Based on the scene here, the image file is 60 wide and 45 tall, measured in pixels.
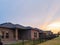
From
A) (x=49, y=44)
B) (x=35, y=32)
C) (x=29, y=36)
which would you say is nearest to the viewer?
(x=49, y=44)

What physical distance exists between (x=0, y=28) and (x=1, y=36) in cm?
185

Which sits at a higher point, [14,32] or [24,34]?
[14,32]

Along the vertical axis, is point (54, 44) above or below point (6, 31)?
below

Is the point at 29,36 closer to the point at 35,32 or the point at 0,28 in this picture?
the point at 35,32

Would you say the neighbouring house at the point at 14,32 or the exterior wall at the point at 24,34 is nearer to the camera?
the neighbouring house at the point at 14,32

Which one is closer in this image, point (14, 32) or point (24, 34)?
point (14, 32)

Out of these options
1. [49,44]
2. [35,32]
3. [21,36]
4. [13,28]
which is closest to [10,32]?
[13,28]

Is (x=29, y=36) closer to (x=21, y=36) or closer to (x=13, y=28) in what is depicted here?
(x=21, y=36)

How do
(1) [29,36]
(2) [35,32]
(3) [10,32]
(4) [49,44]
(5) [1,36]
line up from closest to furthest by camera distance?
(4) [49,44]
(5) [1,36]
(3) [10,32]
(1) [29,36]
(2) [35,32]

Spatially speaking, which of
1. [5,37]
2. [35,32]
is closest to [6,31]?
[5,37]

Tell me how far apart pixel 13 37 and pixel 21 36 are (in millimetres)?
4231

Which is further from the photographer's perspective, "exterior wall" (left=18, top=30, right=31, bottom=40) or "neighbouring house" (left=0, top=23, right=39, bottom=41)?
"exterior wall" (left=18, top=30, right=31, bottom=40)

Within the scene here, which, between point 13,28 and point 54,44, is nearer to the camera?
point 54,44

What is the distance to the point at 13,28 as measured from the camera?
41812 millimetres
